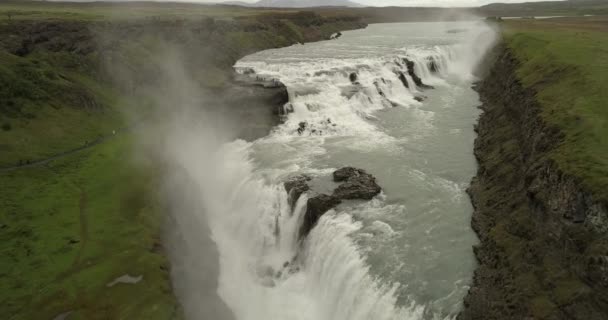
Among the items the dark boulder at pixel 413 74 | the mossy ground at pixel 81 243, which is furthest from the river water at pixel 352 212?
the dark boulder at pixel 413 74

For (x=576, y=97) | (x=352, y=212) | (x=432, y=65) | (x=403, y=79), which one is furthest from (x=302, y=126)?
(x=432, y=65)

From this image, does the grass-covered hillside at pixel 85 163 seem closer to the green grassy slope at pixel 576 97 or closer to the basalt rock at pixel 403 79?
the green grassy slope at pixel 576 97

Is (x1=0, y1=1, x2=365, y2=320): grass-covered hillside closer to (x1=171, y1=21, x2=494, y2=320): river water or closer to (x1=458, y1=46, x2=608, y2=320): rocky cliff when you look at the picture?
(x1=171, y1=21, x2=494, y2=320): river water

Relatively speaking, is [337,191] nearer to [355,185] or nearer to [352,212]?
[355,185]

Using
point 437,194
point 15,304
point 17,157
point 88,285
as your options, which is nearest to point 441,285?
point 437,194

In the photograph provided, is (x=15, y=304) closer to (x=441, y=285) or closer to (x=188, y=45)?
(x=441, y=285)

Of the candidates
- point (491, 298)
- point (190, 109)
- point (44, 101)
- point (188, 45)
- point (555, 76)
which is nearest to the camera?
point (491, 298)
